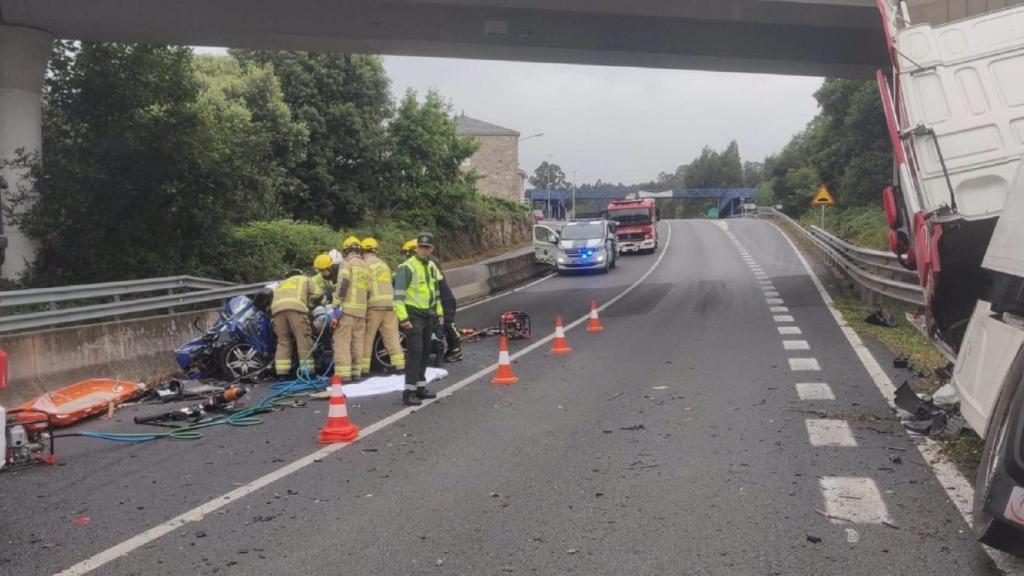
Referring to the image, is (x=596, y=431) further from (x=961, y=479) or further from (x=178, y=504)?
(x=178, y=504)

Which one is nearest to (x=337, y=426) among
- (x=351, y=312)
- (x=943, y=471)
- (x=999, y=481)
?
(x=351, y=312)

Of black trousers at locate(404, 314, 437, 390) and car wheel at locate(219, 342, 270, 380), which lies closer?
black trousers at locate(404, 314, 437, 390)

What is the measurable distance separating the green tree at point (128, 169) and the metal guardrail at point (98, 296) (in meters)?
2.57

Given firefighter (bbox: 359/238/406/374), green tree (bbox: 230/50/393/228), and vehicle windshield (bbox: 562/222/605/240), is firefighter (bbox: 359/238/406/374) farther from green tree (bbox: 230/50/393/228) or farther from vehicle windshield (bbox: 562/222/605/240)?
vehicle windshield (bbox: 562/222/605/240)

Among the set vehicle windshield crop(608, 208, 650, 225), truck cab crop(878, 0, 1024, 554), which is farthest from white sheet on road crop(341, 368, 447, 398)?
vehicle windshield crop(608, 208, 650, 225)

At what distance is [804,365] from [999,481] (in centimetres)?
735

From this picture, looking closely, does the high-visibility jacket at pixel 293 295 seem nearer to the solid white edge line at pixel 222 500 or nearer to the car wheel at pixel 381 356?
the car wheel at pixel 381 356

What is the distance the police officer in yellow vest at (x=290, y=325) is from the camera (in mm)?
11500

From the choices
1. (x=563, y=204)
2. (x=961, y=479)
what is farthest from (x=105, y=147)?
(x=563, y=204)

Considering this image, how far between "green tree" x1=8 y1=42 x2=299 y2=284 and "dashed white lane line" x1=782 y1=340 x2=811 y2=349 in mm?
10267

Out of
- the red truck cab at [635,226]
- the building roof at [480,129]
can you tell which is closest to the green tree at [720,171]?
the building roof at [480,129]

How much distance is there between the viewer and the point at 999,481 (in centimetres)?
396

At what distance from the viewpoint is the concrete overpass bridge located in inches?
585

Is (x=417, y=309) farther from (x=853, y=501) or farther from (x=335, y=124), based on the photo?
(x=335, y=124)
